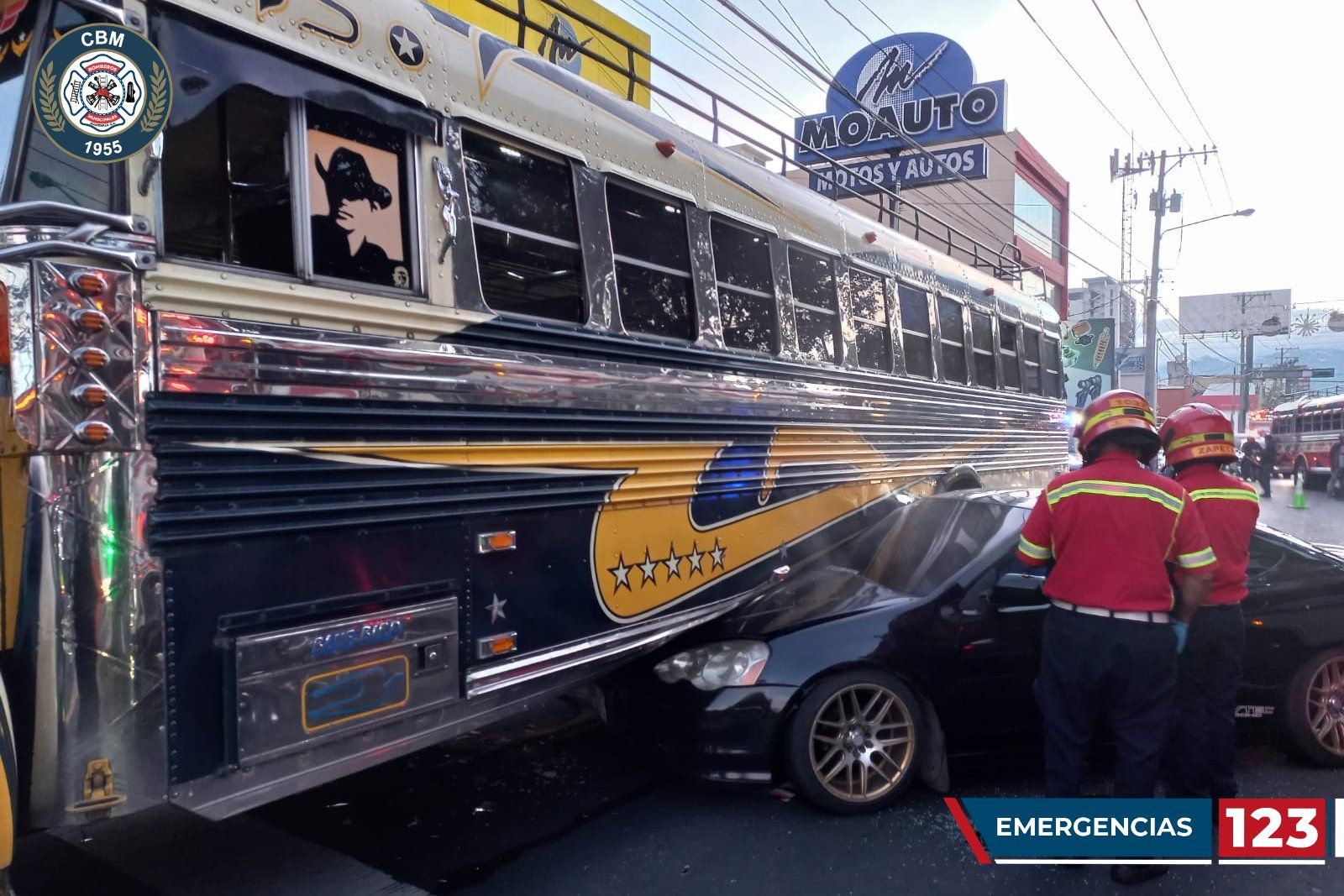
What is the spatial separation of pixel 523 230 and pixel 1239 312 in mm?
61488

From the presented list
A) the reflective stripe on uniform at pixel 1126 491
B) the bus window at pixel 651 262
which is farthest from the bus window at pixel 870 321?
the reflective stripe on uniform at pixel 1126 491

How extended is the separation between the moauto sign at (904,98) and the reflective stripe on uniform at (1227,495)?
13.6 meters

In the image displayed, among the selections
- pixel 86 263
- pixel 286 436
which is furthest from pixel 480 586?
pixel 86 263

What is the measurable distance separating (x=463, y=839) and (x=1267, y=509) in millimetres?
21817

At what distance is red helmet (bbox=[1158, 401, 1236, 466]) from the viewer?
4227 mm

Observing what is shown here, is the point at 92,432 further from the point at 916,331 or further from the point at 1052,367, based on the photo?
the point at 1052,367

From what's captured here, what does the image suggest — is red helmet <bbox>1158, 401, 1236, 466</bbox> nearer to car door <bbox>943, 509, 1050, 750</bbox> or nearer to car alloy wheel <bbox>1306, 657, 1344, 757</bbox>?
car door <bbox>943, 509, 1050, 750</bbox>

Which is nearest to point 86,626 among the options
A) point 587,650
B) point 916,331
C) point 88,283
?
point 88,283

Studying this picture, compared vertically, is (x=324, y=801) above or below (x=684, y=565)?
below

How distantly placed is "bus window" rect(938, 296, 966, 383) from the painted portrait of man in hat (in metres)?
6.03

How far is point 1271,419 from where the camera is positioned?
35875 millimetres

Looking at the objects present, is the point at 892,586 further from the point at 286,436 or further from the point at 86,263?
the point at 86,263

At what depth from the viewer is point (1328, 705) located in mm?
4832

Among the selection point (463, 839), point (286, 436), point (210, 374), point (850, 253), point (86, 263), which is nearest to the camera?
point (86, 263)
